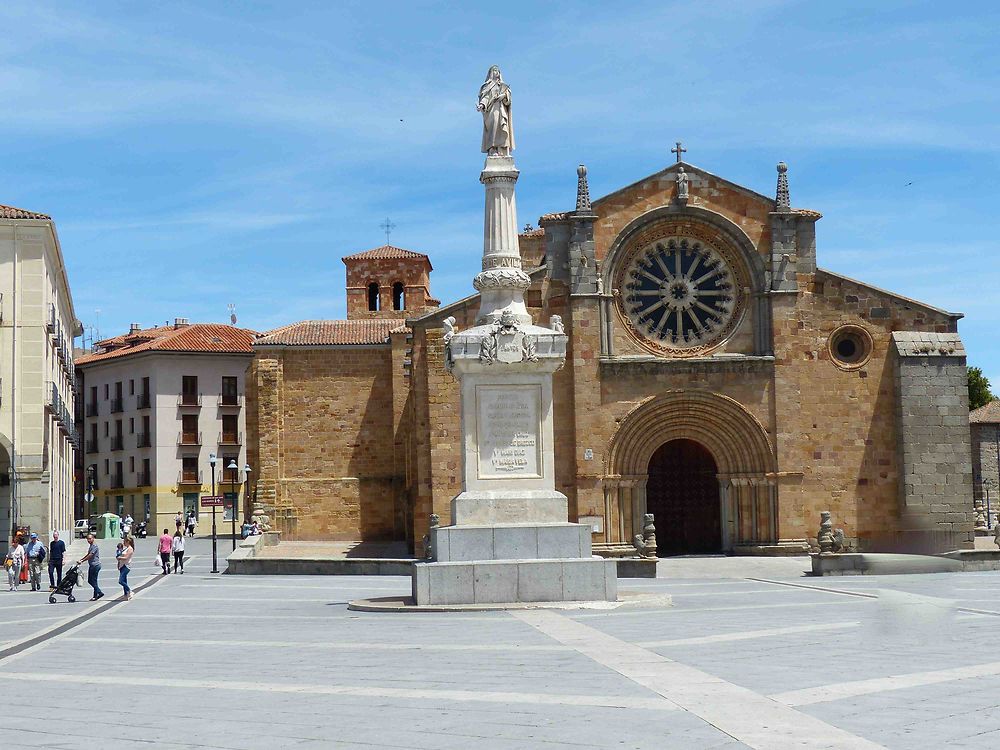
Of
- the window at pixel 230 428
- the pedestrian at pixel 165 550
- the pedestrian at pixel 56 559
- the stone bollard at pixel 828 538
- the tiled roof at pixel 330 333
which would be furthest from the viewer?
the window at pixel 230 428

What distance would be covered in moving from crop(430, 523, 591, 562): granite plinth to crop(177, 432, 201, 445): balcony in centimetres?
5612

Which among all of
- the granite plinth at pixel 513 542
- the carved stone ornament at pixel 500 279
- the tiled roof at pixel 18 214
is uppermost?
the tiled roof at pixel 18 214

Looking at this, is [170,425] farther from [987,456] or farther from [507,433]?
[507,433]

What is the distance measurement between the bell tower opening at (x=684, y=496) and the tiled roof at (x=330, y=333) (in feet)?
44.0

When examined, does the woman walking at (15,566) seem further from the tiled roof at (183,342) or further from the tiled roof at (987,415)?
the tiled roof at (987,415)

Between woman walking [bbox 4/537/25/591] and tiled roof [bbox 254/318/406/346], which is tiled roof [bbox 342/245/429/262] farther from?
woman walking [bbox 4/537/25/591]

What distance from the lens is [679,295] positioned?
3719 centimetres

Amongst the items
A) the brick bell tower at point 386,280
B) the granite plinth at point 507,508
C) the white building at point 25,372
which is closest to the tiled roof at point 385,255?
the brick bell tower at point 386,280

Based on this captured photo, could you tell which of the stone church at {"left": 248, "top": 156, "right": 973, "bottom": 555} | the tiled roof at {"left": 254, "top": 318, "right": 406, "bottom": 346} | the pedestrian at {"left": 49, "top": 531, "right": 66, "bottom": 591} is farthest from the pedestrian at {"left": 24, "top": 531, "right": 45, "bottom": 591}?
the tiled roof at {"left": 254, "top": 318, "right": 406, "bottom": 346}

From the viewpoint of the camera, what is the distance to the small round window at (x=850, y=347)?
121ft

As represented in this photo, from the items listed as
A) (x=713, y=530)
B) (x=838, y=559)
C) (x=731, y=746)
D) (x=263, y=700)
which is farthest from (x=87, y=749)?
(x=713, y=530)

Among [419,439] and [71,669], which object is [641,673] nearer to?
[71,669]

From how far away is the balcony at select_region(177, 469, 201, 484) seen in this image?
7081 cm

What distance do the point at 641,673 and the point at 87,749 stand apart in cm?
454
